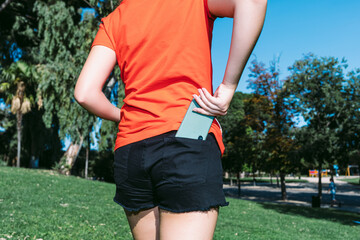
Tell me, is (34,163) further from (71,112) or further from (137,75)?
(137,75)

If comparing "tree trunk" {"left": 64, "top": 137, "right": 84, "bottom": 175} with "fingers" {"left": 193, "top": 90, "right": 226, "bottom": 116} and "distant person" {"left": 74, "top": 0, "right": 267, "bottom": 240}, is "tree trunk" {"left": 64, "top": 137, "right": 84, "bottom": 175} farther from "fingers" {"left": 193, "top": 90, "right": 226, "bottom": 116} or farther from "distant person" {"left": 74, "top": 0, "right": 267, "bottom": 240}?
"fingers" {"left": 193, "top": 90, "right": 226, "bottom": 116}

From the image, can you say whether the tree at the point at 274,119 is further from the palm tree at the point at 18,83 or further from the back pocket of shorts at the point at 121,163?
the back pocket of shorts at the point at 121,163

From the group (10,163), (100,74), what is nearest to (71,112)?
(100,74)

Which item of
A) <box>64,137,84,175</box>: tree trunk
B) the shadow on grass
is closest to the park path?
the shadow on grass

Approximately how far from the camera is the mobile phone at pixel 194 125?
110 cm

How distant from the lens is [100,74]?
136 cm

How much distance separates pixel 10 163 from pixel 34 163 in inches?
342

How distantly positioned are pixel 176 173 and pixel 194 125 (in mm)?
173

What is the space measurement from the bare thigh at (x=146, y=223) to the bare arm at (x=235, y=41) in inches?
17.4

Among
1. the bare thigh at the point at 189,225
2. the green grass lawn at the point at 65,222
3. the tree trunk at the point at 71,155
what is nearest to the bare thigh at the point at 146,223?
the bare thigh at the point at 189,225

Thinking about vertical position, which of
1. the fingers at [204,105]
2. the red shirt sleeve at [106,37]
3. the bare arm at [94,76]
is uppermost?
the red shirt sleeve at [106,37]

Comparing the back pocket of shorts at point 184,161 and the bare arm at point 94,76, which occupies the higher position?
the bare arm at point 94,76

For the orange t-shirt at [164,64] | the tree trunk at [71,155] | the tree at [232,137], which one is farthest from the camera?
the tree at [232,137]

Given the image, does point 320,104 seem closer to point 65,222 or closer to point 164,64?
point 65,222
